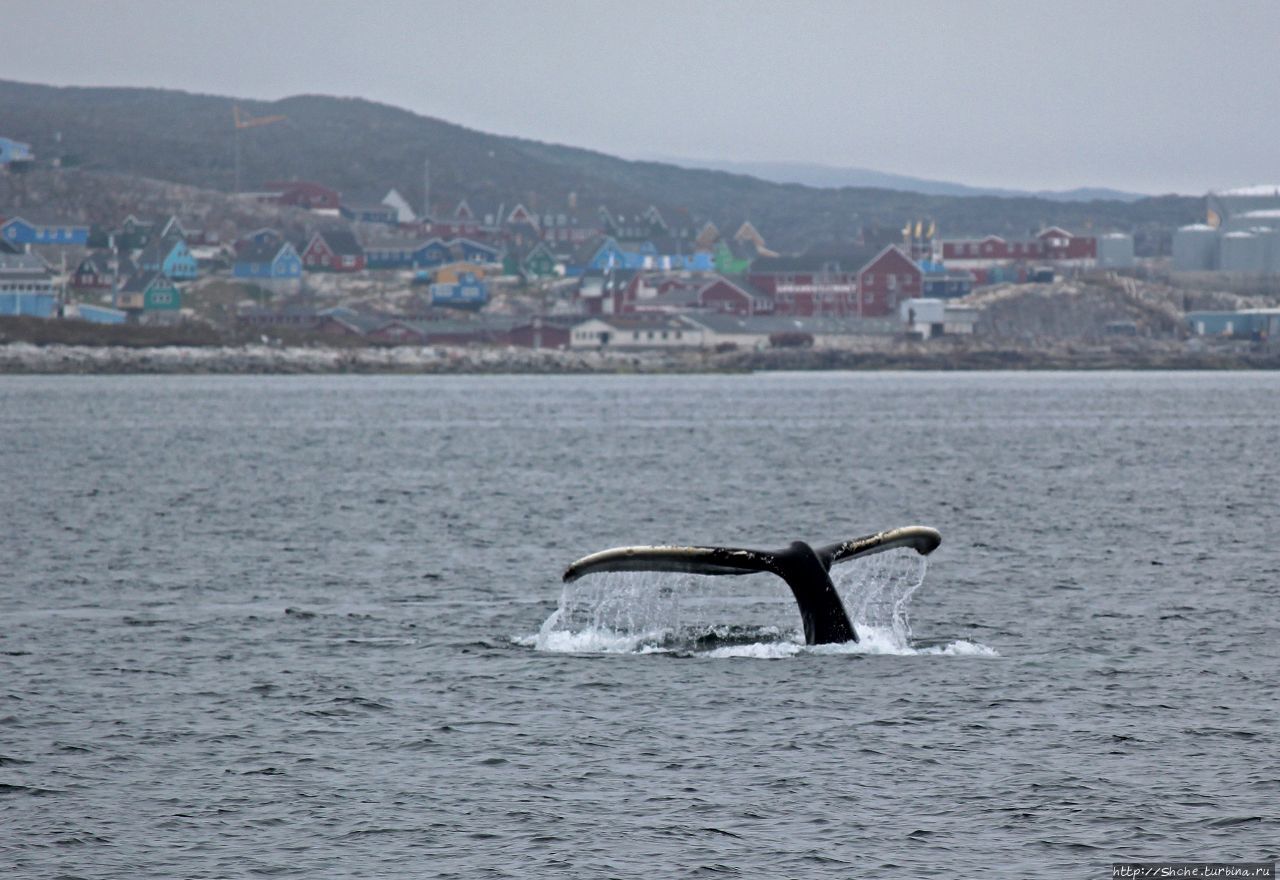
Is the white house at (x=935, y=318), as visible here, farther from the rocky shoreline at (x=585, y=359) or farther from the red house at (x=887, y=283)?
the red house at (x=887, y=283)

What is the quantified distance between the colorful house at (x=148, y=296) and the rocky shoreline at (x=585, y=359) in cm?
2246

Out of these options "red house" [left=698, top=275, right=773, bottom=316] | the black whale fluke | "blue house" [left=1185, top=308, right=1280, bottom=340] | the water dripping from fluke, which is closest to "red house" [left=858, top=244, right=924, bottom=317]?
"red house" [left=698, top=275, right=773, bottom=316]

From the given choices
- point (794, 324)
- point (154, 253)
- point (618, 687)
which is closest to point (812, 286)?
point (794, 324)

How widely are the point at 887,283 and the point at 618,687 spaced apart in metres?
166

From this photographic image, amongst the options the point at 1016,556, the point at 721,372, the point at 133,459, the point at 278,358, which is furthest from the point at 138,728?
the point at 721,372

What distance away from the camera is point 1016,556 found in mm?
41719

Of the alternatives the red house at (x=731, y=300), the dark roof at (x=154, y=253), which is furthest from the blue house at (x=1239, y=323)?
the dark roof at (x=154, y=253)

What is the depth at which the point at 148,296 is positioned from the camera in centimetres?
18250

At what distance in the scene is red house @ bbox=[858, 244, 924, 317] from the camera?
18725 centimetres

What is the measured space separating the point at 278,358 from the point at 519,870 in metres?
145

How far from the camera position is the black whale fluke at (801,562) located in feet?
74.6

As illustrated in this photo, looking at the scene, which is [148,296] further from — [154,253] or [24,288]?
[154,253]

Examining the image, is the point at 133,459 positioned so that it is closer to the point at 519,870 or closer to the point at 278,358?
the point at 519,870

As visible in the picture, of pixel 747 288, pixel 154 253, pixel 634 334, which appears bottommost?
pixel 634 334
